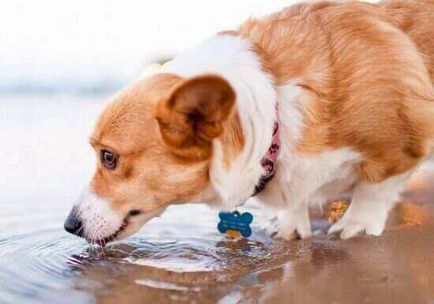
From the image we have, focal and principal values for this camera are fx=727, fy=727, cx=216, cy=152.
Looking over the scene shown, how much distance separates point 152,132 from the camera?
2523 millimetres

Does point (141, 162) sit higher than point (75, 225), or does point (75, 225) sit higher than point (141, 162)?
point (141, 162)

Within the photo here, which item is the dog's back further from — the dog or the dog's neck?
the dog's neck

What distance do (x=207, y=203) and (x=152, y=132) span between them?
0.40 m

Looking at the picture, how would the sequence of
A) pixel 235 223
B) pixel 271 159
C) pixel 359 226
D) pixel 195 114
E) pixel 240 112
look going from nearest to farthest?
pixel 195 114 → pixel 240 112 → pixel 271 159 → pixel 235 223 → pixel 359 226

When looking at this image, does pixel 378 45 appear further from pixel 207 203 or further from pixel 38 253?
pixel 38 253

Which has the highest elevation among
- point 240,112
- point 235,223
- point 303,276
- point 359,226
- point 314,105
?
point 240,112

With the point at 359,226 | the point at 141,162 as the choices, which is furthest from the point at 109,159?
the point at 359,226

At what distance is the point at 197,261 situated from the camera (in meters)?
2.68

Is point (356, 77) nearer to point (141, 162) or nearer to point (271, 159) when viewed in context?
point (271, 159)

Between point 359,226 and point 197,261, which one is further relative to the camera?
point 359,226

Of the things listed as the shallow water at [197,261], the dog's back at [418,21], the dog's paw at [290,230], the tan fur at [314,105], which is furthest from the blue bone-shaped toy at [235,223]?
the dog's back at [418,21]

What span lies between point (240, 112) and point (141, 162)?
0.39 m

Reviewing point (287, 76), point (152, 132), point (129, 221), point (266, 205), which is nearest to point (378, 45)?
point (287, 76)

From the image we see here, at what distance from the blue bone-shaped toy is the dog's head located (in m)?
0.34
